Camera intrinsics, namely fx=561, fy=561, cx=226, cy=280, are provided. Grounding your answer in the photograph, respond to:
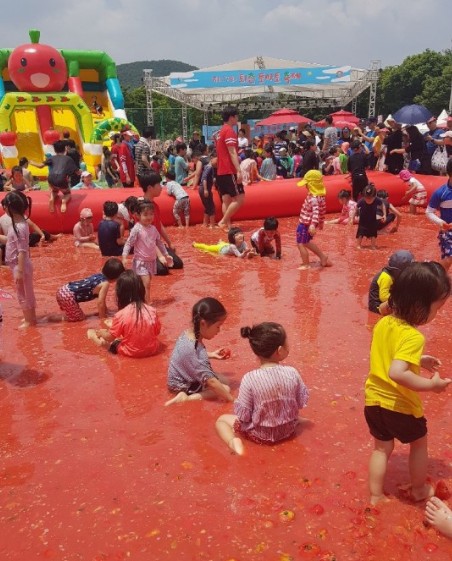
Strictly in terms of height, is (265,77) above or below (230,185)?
above

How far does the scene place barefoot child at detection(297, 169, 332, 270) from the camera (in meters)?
7.30

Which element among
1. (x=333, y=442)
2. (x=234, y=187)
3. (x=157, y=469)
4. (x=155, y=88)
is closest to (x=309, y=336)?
(x=333, y=442)

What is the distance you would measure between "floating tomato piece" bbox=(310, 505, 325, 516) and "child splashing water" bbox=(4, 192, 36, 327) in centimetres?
364

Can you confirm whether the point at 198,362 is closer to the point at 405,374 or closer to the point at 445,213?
the point at 405,374

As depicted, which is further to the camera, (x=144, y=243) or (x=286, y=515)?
(x=144, y=243)

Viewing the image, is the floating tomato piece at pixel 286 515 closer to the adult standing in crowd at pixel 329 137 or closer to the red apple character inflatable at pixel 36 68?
the adult standing in crowd at pixel 329 137

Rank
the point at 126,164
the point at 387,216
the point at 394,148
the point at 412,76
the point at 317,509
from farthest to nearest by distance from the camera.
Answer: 1. the point at 412,76
2. the point at 394,148
3. the point at 126,164
4. the point at 387,216
5. the point at 317,509

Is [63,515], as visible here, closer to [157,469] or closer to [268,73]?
[157,469]

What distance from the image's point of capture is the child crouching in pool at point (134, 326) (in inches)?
190

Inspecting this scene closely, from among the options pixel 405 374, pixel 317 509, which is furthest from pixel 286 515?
pixel 405 374

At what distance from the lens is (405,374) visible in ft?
8.02

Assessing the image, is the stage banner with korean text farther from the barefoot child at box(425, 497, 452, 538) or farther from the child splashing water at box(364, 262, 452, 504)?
the barefoot child at box(425, 497, 452, 538)

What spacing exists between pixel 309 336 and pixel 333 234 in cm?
488

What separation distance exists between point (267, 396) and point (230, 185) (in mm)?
6553
